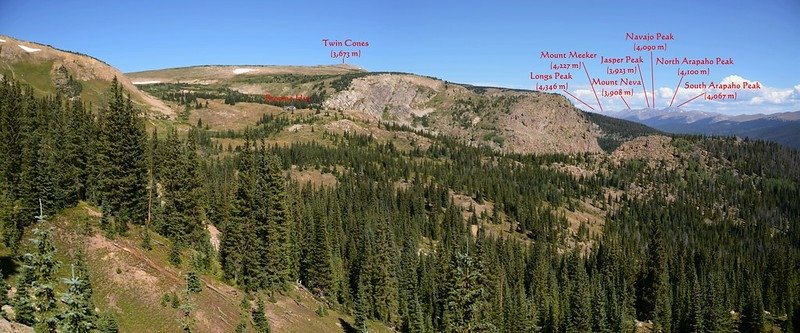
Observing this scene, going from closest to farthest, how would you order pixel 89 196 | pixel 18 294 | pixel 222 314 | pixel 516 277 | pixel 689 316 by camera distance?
1. pixel 18 294
2. pixel 222 314
3. pixel 89 196
4. pixel 689 316
5. pixel 516 277

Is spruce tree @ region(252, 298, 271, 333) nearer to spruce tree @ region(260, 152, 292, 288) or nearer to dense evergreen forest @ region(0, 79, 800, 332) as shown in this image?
dense evergreen forest @ region(0, 79, 800, 332)

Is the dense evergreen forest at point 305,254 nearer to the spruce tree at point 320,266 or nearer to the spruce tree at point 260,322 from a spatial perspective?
the spruce tree at point 320,266

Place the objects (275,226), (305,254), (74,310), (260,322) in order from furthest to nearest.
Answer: (305,254) < (275,226) < (260,322) < (74,310)

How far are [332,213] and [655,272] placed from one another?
9095 cm

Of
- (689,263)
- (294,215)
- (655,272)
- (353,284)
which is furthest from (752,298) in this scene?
(294,215)

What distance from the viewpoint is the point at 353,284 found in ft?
374

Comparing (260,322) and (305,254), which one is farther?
(305,254)

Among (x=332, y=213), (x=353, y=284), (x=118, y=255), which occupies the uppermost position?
(x=118, y=255)

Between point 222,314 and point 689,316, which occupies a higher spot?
point 222,314

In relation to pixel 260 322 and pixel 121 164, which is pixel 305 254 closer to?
pixel 121 164

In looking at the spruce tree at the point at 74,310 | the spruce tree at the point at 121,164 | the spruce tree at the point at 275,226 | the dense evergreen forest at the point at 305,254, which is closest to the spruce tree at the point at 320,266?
the dense evergreen forest at the point at 305,254

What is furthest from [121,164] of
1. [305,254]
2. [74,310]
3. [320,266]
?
[305,254]

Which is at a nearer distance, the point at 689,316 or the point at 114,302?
the point at 114,302

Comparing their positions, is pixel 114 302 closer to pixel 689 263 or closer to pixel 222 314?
pixel 222 314
